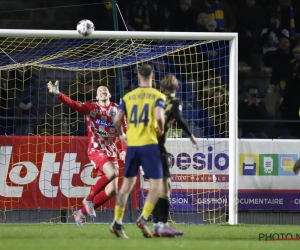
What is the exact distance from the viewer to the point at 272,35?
20.7m

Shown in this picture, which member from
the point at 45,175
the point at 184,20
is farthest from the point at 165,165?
the point at 184,20

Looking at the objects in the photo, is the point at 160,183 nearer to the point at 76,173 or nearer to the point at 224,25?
the point at 76,173

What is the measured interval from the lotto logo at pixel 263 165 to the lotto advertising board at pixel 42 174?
188cm

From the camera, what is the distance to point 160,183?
428 inches

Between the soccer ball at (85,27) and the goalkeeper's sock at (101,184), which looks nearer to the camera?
the goalkeeper's sock at (101,184)

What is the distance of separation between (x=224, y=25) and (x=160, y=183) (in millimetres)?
10486

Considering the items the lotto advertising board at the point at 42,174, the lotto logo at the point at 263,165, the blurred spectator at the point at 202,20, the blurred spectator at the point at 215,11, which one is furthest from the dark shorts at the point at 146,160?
the blurred spectator at the point at 215,11

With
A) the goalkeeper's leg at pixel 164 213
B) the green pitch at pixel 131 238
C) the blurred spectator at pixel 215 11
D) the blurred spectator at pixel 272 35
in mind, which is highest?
the blurred spectator at pixel 215 11

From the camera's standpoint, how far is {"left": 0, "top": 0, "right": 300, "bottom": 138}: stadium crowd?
1838 centimetres

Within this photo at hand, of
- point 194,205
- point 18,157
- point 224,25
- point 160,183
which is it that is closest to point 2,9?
point 224,25

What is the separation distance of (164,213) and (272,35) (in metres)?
10.1

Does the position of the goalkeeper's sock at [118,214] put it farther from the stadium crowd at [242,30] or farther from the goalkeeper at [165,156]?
the stadium crowd at [242,30]

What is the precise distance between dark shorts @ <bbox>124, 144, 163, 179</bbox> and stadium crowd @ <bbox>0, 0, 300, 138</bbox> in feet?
21.8

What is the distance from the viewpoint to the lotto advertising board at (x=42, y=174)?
1527cm
